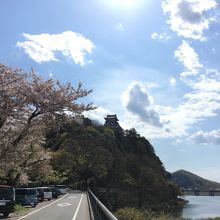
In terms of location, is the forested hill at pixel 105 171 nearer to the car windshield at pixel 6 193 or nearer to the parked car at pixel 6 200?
the parked car at pixel 6 200

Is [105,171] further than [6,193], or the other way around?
[105,171]

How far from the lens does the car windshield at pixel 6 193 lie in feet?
87.9

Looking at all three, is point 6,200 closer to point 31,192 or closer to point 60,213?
point 60,213

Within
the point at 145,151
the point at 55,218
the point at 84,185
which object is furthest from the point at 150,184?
the point at 55,218

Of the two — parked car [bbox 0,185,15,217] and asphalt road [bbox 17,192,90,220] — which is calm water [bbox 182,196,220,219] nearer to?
asphalt road [bbox 17,192,90,220]

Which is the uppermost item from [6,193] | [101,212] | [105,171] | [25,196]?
[105,171]

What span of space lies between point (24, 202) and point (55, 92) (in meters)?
16.8

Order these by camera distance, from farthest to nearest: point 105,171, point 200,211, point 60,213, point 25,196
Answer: point 200,211 → point 105,171 → point 25,196 → point 60,213

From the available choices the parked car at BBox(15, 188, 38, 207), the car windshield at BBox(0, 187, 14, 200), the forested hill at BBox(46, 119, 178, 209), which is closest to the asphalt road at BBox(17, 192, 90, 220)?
the parked car at BBox(15, 188, 38, 207)

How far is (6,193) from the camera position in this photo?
88.5 feet

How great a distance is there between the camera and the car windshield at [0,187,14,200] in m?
26.8

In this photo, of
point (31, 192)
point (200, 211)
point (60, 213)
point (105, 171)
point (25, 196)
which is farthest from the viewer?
point (200, 211)

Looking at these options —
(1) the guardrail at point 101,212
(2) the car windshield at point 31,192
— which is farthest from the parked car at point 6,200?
(2) the car windshield at point 31,192

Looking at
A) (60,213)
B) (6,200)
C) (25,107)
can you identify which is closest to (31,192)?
(60,213)
